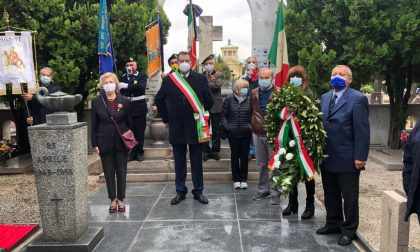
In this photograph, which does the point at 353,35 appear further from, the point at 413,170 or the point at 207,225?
the point at 413,170

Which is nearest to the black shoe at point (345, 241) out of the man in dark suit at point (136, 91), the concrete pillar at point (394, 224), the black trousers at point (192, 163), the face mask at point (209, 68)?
the concrete pillar at point (394, 224)

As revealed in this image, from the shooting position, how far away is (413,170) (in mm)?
2822

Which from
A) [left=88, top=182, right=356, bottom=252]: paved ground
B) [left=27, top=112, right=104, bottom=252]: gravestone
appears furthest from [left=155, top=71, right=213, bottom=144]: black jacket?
[left=27, top=112, right=104, bottom=252]: gravestone

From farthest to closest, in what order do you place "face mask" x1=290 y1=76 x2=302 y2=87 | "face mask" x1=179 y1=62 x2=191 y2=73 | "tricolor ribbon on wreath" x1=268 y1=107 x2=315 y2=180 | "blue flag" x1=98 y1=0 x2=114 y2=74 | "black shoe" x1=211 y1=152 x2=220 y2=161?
"black shoe" x1=211 y1=152 x2=220 y2=161, "blue flag" x1=98 y1=0 x2=114 y2=74, "face mask" x1=179 y1=62 x2=191 y2=73, "face mask" x1=290 y1=76 x2=302 y2=87, "tricolor ribbon on wreath" x1=268 y1=107 x2=315 y2=180

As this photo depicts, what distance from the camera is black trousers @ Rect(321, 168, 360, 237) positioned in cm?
401

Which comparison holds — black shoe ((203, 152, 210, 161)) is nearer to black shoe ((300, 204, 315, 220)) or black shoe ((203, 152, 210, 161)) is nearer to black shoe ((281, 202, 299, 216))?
black shoe ((281, 202, 299, 216))

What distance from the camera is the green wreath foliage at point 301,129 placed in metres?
4.14

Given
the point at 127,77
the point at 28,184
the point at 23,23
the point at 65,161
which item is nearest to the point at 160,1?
the point at 23,23

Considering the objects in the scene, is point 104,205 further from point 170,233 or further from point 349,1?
point 349,1

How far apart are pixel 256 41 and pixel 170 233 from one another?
25.7 feet

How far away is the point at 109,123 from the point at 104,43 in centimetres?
267

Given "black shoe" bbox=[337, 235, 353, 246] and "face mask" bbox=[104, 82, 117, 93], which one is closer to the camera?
"black shoe" bbox=[337, 235, 353, 246]

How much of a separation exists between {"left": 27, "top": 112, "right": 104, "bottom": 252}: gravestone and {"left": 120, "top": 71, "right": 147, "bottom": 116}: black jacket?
293cm

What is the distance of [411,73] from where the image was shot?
985cm
